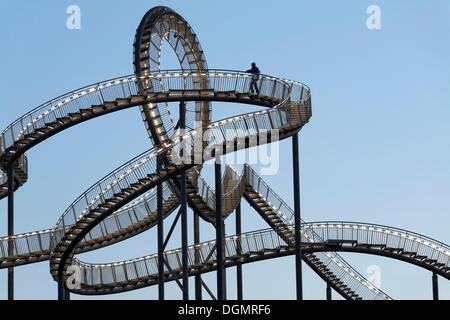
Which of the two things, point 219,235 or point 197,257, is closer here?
point 219,235

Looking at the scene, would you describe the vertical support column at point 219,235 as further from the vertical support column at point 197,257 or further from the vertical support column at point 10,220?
the vertical support column at point 10,220

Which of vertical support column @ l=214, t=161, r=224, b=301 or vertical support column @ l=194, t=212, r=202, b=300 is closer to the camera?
vertical support column @ l=214, t=161, r=224, b=301

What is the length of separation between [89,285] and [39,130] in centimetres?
472

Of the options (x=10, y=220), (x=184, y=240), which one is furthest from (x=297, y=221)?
(x=10, y=220)

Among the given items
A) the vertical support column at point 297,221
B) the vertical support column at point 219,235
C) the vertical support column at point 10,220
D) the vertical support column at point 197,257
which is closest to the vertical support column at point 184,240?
the vertical support column at point 219,235

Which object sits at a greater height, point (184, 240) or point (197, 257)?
point (184, 240)

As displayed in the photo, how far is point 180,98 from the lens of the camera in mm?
33312

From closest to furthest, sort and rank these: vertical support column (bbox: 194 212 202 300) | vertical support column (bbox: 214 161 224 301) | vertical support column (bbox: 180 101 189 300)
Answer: vertical support column (bbox: 214 161 224 301) < vertical support column (bbox: 180 101 189 300) < vertical support column (bbox: 194 212 202 300)

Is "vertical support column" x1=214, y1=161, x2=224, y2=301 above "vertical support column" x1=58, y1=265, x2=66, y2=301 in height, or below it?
above

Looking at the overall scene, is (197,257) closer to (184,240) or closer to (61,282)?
(184,240)

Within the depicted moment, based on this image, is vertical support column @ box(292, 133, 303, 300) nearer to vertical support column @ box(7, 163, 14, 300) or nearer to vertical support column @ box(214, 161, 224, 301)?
vertical support column @ box(214, 161, 224, 301)

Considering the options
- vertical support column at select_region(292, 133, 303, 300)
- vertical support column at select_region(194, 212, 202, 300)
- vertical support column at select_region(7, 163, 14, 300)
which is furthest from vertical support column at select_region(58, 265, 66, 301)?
vertical support column at select_region(292, 133, 303, 300)
